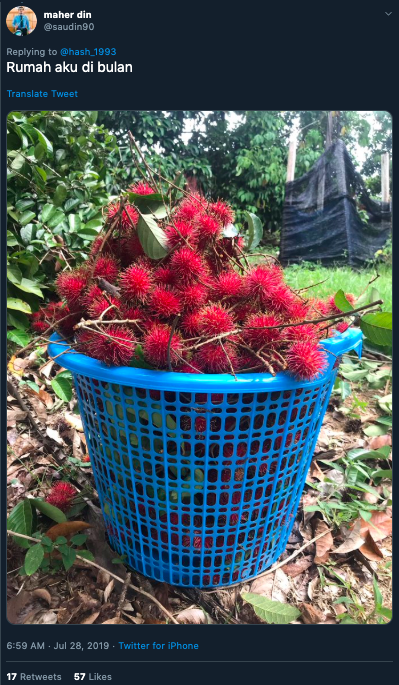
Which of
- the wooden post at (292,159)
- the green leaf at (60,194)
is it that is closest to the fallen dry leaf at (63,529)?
the green leaf at (60,194)

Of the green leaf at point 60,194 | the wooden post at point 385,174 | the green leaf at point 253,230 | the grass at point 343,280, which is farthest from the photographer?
the wooden post at point 385,174

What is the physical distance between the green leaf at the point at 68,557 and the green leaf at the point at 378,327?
0.66 metres

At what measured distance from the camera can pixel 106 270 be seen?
81cm

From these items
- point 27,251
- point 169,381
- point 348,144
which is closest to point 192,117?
point 348,144

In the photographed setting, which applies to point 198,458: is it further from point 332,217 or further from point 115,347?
point 332,217

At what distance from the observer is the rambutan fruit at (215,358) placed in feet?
2.21

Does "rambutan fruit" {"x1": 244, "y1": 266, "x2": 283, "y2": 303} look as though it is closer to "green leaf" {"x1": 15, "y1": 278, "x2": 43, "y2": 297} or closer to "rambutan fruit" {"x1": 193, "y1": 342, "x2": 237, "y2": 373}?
"rambutan fruit" {"x1": 193, "y1": 342, "x2": 237, "y2": 373}

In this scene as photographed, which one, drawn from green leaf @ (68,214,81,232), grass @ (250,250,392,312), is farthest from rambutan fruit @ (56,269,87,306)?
grass @ (250,250,392,312)

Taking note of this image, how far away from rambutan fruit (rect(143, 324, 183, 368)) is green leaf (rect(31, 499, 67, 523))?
0.42m

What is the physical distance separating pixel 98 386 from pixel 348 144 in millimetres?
3815

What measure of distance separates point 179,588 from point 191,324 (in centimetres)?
51

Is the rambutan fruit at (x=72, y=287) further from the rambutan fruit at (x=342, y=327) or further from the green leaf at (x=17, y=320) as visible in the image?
the green leaf at (x=17, y=320)

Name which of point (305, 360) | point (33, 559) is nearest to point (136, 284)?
point (305, 360)

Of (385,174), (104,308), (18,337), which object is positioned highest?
(385,174)
